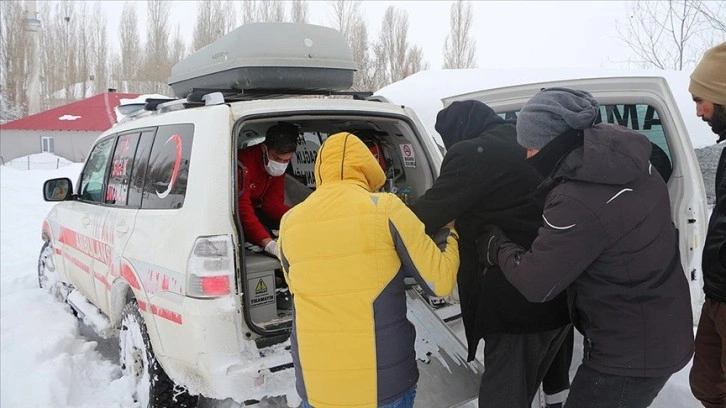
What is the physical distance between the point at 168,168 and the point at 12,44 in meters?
41.2

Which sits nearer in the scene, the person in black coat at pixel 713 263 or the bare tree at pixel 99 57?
the person in black coat at pixel 713 263

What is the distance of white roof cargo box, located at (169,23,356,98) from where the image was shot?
346cm

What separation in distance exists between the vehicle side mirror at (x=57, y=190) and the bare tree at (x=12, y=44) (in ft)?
128

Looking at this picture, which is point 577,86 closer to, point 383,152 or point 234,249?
point 383,152

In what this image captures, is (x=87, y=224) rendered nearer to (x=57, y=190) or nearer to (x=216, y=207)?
(x=57, y=190)

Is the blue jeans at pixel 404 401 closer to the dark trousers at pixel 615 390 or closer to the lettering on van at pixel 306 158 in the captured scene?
the dark trousers at pixel 615 390

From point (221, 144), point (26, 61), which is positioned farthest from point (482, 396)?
point (26, 61)

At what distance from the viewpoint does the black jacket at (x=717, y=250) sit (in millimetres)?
2309

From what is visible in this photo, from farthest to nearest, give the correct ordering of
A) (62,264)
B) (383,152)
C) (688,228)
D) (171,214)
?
(62,264) < (383,152) < (688,228) < (171,214)

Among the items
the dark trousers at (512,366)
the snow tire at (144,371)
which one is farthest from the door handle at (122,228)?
the dark trousers at (512,366)

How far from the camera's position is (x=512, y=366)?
229 centimetres

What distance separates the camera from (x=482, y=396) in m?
2.35

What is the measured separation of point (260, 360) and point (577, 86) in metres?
2.53

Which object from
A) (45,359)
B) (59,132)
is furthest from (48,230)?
(59,132)
